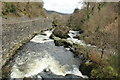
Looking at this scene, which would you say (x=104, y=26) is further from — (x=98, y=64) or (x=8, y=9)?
(x=8, y=9)

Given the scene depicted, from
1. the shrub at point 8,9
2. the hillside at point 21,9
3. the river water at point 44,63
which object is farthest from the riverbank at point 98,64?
the hillside at point 21,9

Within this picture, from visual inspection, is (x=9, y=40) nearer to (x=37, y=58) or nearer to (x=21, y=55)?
(x=21, y=55)

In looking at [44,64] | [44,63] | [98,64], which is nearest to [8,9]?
[44,63]

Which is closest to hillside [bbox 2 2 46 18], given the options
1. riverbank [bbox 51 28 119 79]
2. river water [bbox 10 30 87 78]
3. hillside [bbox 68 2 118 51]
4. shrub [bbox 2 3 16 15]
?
shrub [bbox 2 3 16 15]

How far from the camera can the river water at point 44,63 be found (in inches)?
540

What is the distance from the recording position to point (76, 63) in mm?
16875

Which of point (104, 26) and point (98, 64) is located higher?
point (104, 26)

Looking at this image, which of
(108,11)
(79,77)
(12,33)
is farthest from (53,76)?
(108,11)

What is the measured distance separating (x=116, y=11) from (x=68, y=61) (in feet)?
52.3

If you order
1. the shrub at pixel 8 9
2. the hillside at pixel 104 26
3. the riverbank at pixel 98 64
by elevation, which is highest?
the shrub at pixel 8 9

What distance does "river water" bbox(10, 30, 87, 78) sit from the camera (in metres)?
13.7

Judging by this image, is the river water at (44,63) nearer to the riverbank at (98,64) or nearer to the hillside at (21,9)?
the riverbank at (98,64)

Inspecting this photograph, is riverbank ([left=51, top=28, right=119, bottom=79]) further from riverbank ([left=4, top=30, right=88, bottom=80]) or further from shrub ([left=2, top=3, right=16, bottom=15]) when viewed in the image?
shrub ([left=2, top=3, right=16, bottom=15])

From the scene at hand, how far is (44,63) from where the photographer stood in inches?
642
